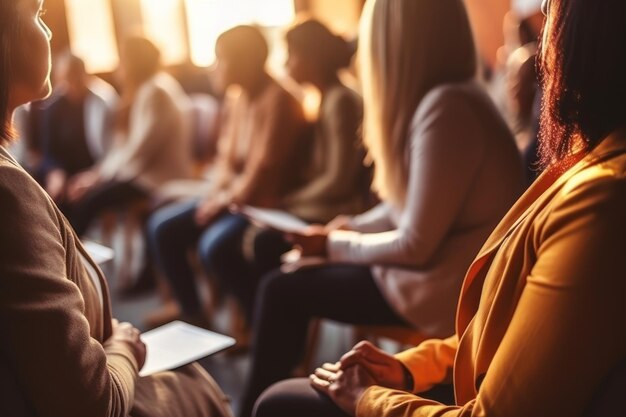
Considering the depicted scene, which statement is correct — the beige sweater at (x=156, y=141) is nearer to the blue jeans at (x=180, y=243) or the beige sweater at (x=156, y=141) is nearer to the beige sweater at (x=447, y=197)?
the blue jeans at (x=180, y=243)

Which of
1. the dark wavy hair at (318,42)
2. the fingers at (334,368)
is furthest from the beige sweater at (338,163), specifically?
the fingers at (334,368)

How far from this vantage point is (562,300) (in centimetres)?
67

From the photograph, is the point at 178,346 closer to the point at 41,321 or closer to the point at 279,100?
the point at 41,321

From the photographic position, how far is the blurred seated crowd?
3.45 ft

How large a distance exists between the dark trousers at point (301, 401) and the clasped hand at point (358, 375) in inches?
0.6

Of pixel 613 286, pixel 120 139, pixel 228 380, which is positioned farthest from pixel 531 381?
pixel 120 139

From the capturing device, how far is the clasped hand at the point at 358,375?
999mm

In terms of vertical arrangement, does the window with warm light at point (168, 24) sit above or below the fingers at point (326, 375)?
above

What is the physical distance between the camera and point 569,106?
2.52 feet

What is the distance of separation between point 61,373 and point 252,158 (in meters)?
1.91

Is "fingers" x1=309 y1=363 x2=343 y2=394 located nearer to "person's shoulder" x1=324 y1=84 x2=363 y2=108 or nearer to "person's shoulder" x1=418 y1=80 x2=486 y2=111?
"person's shoulder" x1=418 y1=80 x2=486 y2=111

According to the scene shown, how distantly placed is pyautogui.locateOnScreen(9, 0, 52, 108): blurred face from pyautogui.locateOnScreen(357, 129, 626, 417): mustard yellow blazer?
0.65 m

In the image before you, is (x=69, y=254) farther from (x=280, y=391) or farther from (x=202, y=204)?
(x=202, y=204)

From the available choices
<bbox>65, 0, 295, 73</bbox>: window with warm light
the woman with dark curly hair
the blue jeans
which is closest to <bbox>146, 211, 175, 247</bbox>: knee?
the blue jeans
